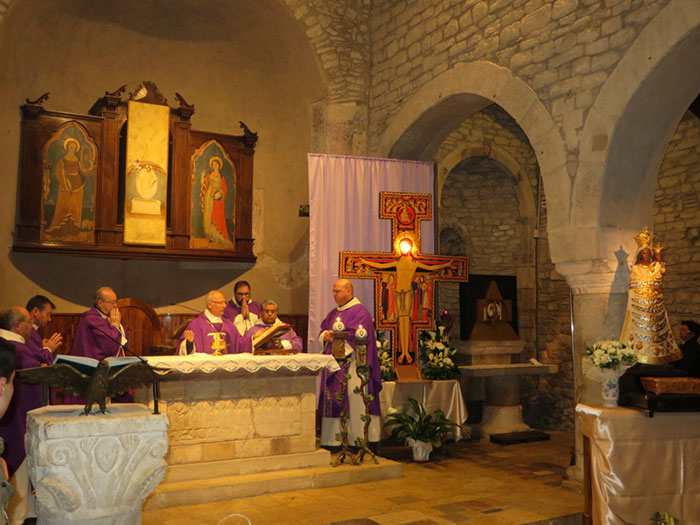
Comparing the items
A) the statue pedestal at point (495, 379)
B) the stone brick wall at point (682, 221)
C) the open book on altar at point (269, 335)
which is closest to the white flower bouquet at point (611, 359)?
the open book on altar at point (269, 335)

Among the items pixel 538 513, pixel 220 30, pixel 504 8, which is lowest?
pixel 538 513

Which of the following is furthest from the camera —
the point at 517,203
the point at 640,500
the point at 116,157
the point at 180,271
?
the point at 517,203

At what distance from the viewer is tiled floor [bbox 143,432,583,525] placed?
5418mm

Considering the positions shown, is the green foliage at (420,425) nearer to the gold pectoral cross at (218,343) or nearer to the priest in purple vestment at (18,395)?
the gold pectoral cross at (218,343)

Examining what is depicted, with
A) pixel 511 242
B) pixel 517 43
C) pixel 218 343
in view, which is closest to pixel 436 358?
pixel 218 343

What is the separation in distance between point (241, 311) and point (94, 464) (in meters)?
5.39

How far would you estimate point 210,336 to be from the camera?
7422 millimetres

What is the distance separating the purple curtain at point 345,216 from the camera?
8.59 meters

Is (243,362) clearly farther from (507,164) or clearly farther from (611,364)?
(507,164)

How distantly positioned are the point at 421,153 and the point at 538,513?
5498 millimetres

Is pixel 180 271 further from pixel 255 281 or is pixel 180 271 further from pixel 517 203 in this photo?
pixel 517 203

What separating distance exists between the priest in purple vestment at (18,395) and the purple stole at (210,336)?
6.61ft

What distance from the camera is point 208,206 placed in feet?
32.0

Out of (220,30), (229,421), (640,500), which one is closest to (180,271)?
(220,30)
